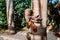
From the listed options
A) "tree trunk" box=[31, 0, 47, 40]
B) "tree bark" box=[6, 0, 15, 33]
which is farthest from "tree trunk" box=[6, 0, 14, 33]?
"tree trunk" box=[31, 0, 47, 40]

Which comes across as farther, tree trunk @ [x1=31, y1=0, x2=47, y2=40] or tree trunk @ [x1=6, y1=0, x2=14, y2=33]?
tree trunk @ [x1=6, y1=0, x2=14, y2=33]

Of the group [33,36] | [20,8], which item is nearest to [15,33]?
[20,8]

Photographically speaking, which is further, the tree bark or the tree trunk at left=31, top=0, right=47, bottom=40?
the tree bark

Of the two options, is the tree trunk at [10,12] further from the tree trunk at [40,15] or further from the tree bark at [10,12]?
the tree trunk at [40,15]

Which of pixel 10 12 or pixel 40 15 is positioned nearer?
pixel 40 15

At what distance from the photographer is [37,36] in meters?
0.91

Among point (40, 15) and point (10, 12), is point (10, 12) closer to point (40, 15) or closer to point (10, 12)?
point (10, 12)

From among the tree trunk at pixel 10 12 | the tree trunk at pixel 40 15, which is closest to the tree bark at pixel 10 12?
the tree trunk at pixel 10 12

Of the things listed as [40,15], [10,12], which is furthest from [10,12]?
[40,15]

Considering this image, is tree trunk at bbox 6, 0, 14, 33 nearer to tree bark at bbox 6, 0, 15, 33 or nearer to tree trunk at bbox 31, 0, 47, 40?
→ tree bark at bbox 6, 0, 15, 33

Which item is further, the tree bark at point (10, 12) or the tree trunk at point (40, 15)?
the tree bark at point (10, 12)

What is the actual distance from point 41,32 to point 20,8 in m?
3.42

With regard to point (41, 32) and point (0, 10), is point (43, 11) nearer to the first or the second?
point (41, 32)

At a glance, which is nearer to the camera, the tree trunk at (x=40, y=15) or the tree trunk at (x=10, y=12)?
the tree trunk at (x=40, y=15)
